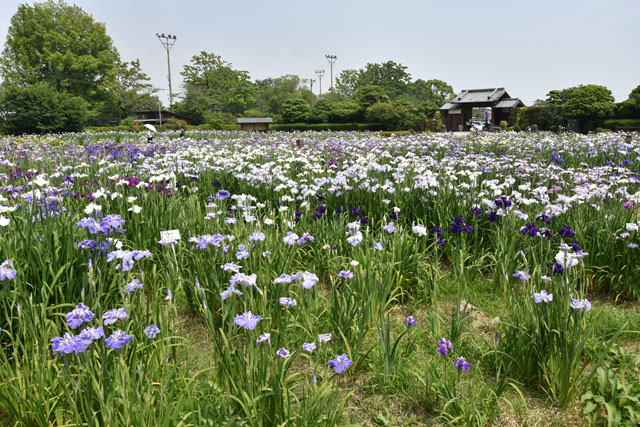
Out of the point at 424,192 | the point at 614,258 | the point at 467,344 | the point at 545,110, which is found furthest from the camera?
the point at 545,110

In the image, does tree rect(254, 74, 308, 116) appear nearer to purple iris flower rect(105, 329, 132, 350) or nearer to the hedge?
the hedge

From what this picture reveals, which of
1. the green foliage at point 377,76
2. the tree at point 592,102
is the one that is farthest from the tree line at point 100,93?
the green foliage at point 377,76

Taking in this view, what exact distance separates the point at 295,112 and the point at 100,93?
21991 mm

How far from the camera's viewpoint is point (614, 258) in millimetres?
3580

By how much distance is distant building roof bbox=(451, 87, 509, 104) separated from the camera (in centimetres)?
4631

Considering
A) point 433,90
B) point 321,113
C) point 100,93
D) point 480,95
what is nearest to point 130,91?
point 100,93

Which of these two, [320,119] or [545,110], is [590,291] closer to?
[545,110]

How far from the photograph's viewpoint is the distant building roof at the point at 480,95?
1823 inches

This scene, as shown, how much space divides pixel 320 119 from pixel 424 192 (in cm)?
3946

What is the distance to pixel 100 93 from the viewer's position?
45.3 m

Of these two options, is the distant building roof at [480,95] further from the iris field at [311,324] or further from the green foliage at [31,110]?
the iris field at [311,324]

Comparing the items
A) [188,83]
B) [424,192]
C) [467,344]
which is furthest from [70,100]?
[188,83]

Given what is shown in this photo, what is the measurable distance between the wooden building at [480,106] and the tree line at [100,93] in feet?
7.94

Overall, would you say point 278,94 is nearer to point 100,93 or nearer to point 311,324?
point 100,93
